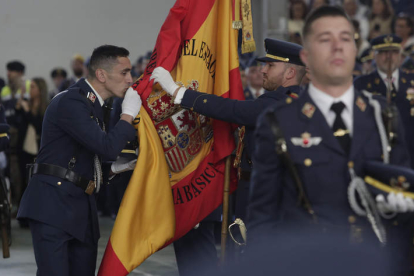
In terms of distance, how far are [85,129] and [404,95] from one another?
341 centimetres

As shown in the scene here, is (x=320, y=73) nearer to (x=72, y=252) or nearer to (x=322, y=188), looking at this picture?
(x=322, y=188)

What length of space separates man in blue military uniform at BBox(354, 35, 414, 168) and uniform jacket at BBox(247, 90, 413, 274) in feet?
12.3

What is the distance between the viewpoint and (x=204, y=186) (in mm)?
5016

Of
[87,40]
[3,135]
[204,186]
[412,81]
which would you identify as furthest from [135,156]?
[87,40]

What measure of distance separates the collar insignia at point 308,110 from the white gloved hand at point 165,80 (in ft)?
5.90

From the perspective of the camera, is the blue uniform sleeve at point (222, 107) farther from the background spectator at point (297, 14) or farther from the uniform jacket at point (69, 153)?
the background spectator at point (297, 14)

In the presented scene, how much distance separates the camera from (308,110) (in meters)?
2.94

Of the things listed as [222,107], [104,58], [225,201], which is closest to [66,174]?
[104,58]

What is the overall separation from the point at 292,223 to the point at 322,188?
19 cm

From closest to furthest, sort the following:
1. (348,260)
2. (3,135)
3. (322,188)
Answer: (348,260) → (322,188) → (3,135)

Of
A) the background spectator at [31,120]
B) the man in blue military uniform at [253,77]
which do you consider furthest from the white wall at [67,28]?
the man in blue military uniform at [253,77]

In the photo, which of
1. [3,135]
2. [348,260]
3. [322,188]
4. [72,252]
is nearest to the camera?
[348,260]

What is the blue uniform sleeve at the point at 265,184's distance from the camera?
2.92m

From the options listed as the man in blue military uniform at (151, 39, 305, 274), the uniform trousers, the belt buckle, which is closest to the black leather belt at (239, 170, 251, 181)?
the man in blue military uniform at (151, 39, 305, 274)
